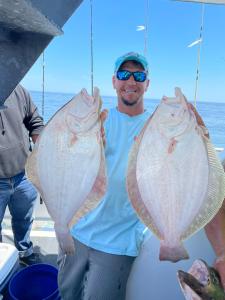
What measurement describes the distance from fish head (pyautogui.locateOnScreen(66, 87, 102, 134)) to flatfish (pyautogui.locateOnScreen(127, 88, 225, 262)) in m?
0.15

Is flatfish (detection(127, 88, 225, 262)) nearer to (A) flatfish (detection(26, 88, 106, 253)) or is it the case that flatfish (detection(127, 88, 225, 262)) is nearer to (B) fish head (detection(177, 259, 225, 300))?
(A) flatfish (detection(26, 88, 106, 253))

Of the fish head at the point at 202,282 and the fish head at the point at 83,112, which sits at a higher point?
the fish head at the point at 83,112

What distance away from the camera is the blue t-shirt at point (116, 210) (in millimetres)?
1538

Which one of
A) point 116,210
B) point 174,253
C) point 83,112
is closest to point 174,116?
point 83,112

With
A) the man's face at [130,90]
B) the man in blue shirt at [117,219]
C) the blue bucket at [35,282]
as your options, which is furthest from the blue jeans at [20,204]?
the man's face at [130,90]

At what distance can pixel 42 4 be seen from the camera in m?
0.69

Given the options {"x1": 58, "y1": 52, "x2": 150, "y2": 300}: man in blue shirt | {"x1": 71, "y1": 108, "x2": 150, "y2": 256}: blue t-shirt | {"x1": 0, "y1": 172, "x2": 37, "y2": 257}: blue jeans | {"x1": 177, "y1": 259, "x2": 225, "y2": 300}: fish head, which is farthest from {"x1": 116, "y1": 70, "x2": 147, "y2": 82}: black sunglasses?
{"x1": 0, "y1": 172, "x2": 37, "y2": 257}: blue jeans

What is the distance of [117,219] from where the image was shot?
5.18 feet

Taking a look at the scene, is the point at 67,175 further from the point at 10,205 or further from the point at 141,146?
the point at 10,205

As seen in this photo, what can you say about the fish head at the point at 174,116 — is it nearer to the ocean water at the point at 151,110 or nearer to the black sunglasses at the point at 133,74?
the ocean water at the point at 151,110

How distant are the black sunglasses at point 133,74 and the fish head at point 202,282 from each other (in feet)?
2.87

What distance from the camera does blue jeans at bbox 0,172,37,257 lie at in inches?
96.6

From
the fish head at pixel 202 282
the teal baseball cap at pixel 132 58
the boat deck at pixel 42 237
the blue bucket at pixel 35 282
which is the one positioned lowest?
the boat deck at pixel 42 237

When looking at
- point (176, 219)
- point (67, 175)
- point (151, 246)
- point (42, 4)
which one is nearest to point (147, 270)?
point (151, 246)
